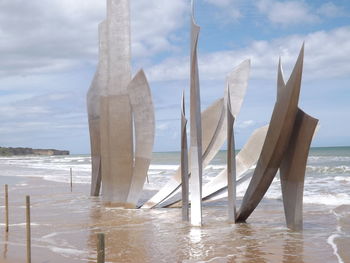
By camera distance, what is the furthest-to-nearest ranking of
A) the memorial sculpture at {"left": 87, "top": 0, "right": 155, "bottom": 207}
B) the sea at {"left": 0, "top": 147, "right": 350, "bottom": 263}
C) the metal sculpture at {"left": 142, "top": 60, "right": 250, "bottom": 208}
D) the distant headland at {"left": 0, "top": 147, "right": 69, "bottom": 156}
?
the distant headland at {"left": 0, "top": 147, "right": 69, "bottom": 156}, the memorial sculpture at {"left": 87, "top": 0, "right": 155, "bottom": 207}, the metal sculpture at {"left": 142, "top": 60, "right": 250, "bottom": 208}, the sea at {"left": 0, "top": 147, "right": 350, "bottom": 263}

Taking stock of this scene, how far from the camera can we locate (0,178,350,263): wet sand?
7426 millimetres

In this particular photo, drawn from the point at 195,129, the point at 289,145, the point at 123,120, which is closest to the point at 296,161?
the point at 289,145

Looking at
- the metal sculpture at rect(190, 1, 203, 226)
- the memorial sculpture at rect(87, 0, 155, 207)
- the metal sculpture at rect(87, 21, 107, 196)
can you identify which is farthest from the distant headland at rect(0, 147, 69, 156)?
the metal sculpture at rect(190, 1, 203, 226)

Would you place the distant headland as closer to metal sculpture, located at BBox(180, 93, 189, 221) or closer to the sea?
the sea

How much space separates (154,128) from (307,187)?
8.50m

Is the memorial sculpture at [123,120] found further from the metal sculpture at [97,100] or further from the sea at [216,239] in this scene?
the metal sculpture at [97,100]

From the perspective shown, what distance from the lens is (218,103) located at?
12.3 m

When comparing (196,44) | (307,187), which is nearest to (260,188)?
(196,44)

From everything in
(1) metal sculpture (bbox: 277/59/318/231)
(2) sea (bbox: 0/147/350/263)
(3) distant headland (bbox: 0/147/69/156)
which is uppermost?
(3) distant headland (bbox: 0/147/69/156)

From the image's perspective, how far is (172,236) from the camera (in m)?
8.99

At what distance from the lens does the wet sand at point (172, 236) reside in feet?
24.4

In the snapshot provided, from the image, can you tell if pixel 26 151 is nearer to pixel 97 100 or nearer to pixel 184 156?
pixel 97 100

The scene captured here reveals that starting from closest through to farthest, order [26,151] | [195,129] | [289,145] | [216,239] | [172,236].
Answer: [216,239] → [289,145] → [172,236] → [195,129] → [26,151]

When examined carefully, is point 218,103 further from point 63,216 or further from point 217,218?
point 63,216
